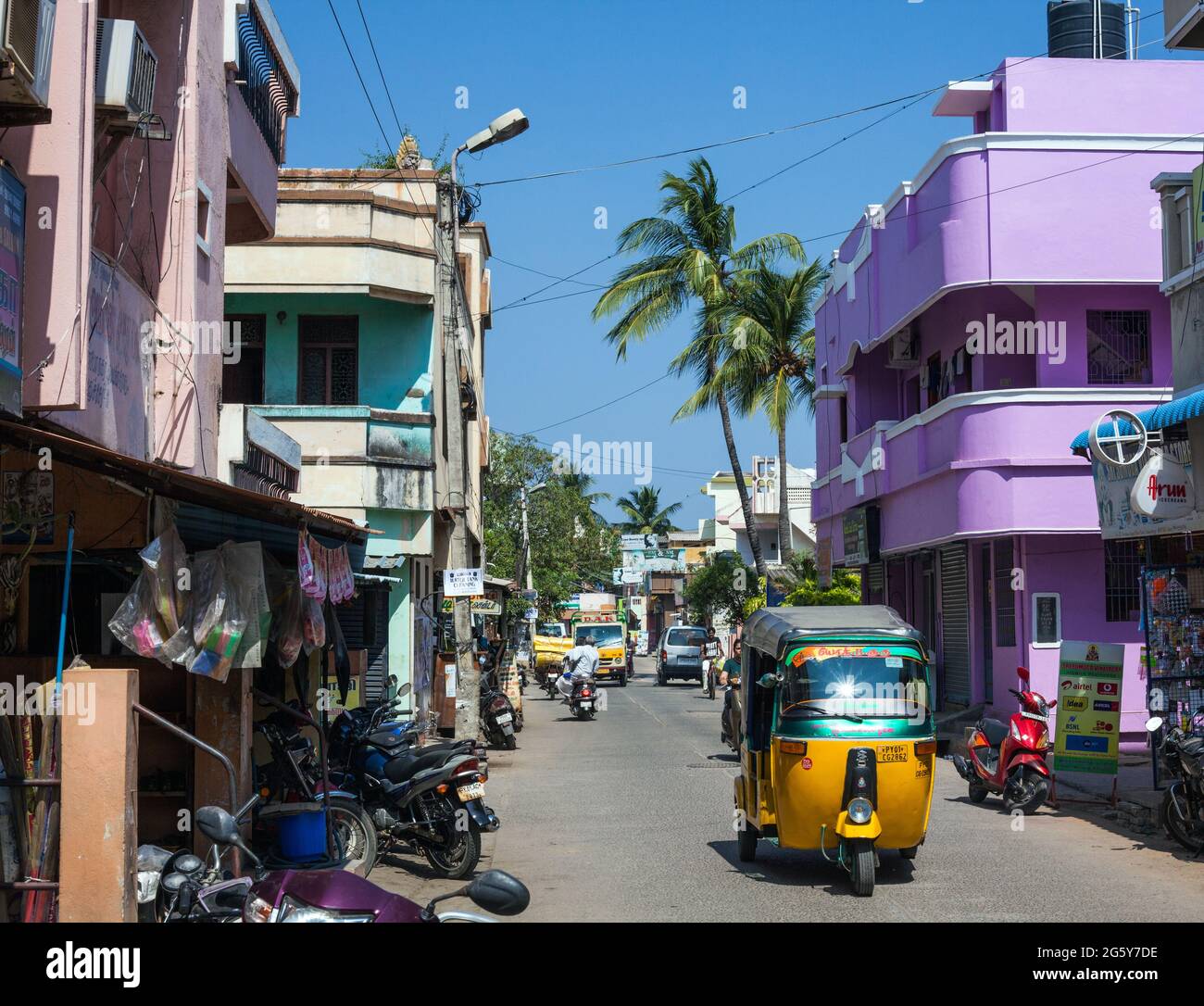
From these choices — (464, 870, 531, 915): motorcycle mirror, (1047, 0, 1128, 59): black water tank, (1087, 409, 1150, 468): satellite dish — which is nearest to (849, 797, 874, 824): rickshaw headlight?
(464, 870, 531, 915): motorcycle mirror

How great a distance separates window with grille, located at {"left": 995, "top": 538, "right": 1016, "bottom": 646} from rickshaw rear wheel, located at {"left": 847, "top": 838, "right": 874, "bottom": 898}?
12939mm

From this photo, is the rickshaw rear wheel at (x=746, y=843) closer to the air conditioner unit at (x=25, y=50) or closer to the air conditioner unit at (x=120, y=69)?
the air conditioner unit at (x=120, y=69)

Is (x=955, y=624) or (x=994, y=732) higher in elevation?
(x=955, y=624)

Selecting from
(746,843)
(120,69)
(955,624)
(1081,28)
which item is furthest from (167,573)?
(1081,28)

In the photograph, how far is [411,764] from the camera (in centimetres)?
1149

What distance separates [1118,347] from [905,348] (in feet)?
18.4

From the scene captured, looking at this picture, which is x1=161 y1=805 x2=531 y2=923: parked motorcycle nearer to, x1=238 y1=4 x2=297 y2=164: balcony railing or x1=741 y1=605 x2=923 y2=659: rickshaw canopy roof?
x1=741 y1=605 x2=923 y2=659: rickshaw canopy roof

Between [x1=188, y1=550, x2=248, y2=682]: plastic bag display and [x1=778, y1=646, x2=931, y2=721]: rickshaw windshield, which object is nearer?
[x1=188, y1=550, x2=248, y2=682]: plastic bag display

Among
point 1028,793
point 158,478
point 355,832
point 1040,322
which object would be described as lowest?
point 1028,793

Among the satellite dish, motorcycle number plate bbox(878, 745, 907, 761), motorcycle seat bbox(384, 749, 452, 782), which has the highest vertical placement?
the satellite dish

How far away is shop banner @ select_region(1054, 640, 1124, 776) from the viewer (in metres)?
15.4

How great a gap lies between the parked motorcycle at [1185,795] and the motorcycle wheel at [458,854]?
633cm

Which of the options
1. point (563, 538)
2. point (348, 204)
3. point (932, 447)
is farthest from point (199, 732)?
point (563, 538)

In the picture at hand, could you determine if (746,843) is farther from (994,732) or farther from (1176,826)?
(994,732)
